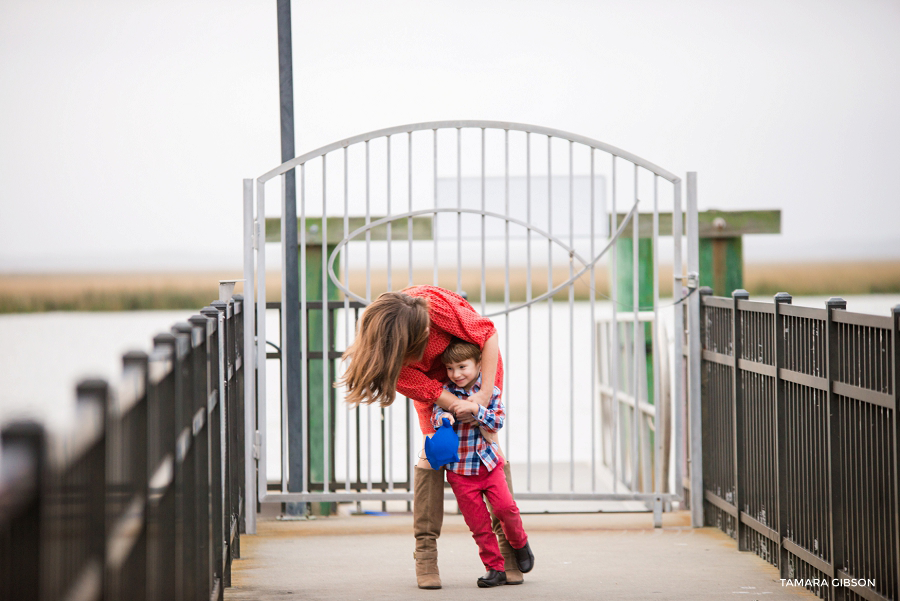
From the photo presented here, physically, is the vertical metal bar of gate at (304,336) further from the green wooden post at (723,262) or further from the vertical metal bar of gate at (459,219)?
the green wooden post at (723,262)

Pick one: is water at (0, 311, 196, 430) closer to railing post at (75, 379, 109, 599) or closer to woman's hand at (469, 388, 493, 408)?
woman's hand at (469, 388, 493, 408)

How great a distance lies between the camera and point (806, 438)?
3555 millimetres

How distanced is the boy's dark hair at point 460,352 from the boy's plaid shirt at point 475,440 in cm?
11

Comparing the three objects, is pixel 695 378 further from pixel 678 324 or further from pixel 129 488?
pixel 129 488

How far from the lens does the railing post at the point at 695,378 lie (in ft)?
15.9

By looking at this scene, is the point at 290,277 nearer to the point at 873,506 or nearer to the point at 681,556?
the point at 681,556

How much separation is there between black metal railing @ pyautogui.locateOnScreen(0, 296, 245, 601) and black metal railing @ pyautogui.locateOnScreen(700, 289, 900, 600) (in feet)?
6.71

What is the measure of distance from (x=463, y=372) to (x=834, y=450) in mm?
1370

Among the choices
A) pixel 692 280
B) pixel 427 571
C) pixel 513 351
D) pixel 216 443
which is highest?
pixel 692 280

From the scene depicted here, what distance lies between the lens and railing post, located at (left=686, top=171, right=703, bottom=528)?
4.83 meters

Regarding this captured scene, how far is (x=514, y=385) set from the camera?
64.7 feet

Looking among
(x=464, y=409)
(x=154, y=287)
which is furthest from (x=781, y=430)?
(x=154, y=287)

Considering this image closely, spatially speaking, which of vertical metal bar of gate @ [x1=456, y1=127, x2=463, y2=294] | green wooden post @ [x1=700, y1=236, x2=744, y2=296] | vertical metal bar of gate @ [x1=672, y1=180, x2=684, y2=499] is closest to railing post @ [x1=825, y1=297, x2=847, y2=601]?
vertical metal bar of gate @ [x1=672, y1=180, x2=684, y2=499]

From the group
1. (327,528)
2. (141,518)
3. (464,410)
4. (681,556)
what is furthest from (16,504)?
(327,528)
